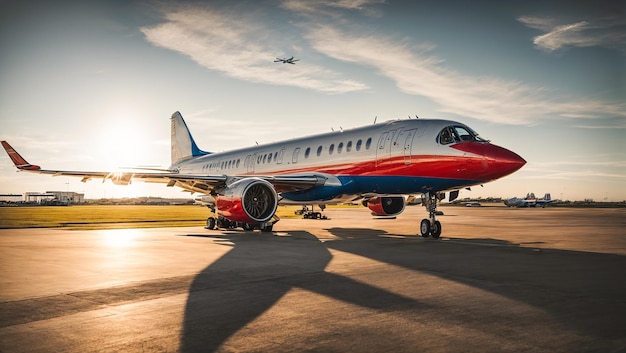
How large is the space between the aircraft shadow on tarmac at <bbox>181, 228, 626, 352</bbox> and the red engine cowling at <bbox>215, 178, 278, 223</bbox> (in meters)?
4.40

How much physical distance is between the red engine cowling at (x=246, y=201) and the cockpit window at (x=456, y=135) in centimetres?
684

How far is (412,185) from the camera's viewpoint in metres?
17.5

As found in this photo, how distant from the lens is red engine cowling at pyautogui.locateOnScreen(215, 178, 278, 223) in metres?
17.9

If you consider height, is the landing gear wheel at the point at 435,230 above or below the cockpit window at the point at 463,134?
below

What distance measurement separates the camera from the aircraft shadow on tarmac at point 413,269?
5.35m

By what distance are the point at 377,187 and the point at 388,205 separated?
11.9ft

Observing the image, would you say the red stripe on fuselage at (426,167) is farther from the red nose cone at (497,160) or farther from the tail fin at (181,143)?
the tail fin at (181,143)

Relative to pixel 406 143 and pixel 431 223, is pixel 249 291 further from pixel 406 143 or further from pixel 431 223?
pixel 406 143

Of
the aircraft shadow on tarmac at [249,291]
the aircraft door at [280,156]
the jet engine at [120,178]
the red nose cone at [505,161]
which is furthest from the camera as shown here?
the aircraft door at [280,156]

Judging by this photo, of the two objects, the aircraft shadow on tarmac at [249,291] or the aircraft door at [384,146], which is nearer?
the aircraft shadow on tarmac at [249,291]

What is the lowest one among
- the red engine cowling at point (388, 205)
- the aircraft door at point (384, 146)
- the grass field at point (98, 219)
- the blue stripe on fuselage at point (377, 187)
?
the grass field at point (98, 219)

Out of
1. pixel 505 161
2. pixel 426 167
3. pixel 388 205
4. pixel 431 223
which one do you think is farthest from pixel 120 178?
pixel 505 161

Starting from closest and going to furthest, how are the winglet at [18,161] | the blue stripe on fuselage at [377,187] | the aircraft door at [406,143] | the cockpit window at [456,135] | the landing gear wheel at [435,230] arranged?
the cockpit window at [456,135], the blue stripe on fuselage at [377,187], the landing gear wheel at [435,230], the aircraft door at [406,143], the winglet at [18,161]

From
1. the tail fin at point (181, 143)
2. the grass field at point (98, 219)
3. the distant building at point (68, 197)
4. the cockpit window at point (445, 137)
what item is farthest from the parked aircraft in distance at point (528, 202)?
the distant building at point (68, 197)
